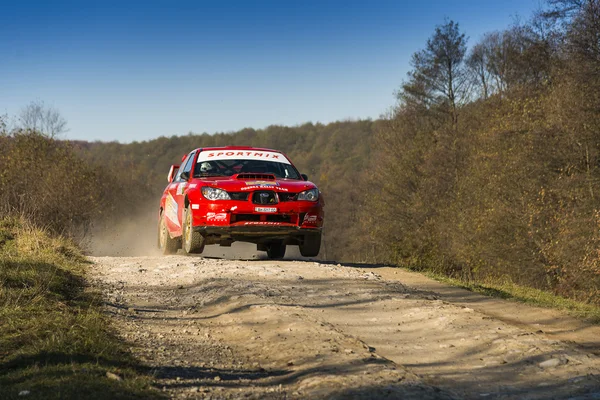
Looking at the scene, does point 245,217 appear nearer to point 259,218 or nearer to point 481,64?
point 259,218

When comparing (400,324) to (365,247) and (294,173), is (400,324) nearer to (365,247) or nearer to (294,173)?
(294,173)

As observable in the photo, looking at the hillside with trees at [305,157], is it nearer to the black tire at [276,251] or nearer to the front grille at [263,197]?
the black tire at [276,251]

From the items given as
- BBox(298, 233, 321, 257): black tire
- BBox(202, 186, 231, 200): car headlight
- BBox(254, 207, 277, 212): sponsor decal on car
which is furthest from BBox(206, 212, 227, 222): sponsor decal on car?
BBox(298, 233, 321, 257): black tire

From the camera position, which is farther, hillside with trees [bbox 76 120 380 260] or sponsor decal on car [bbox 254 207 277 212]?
hillside with trees [bbox 76 120 380 260]

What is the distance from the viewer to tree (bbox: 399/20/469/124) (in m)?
42.7

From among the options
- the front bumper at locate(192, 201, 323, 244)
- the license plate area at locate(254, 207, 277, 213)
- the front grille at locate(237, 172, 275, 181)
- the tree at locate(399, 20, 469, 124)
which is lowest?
the front bumper at locate(192, 201, 323, 244)

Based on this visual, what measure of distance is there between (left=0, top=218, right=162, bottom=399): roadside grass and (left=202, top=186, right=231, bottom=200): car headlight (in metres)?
2.46

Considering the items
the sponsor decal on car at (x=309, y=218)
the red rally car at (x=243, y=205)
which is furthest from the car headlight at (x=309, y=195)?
the sponsor decal on car at (x=309, y=218)

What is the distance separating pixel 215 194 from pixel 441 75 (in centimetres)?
3376

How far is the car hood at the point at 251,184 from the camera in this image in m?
11.6

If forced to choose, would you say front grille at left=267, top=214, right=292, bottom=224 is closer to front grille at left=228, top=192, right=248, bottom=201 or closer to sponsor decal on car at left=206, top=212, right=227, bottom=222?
front grille at left=228, top=192, right=248, bottom=201

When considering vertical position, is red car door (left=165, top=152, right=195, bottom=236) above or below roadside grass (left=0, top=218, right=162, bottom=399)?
above

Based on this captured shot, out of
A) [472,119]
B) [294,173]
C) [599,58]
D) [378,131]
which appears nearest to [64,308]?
[294,173]

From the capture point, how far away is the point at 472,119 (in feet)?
125
